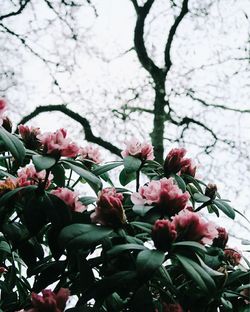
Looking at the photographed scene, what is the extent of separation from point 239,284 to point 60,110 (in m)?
3.95

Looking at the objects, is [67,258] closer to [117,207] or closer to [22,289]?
[117,207]

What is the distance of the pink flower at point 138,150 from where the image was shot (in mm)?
1360

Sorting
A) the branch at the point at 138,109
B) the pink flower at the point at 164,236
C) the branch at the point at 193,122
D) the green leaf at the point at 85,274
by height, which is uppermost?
the branch at the point at 138,109

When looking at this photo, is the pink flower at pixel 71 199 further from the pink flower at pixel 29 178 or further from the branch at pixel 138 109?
the branch at pixel 138 109

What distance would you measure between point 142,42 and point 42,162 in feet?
13.6

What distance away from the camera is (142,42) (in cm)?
486

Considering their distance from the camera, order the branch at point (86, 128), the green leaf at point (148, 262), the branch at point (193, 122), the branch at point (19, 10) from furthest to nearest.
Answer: the branch at point (193, 122)
the branch at point (86, 128)
the branch at point (19, 10)
the green leaf at point (148, 262)

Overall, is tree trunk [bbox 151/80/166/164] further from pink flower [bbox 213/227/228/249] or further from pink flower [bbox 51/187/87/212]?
pink flower [bbox 51/187/87/212]

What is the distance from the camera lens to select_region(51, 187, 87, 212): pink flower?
1012mm

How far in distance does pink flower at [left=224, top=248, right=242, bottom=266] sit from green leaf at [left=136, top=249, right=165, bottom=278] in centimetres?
51

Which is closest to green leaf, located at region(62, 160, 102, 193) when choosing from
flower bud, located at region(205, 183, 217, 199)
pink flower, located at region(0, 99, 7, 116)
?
pink flower, located at region(0, 99, 7, 116)

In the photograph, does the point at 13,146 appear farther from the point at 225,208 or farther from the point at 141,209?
the point at 225,208

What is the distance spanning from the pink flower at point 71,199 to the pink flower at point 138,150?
383 mm

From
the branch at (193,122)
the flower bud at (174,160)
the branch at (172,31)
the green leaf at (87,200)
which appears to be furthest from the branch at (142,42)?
the green leaf at (87,200)
